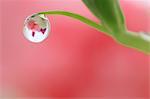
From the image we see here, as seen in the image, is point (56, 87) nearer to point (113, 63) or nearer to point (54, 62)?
point (54, 62)

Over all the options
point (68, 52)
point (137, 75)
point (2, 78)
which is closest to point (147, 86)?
point (137, 75)

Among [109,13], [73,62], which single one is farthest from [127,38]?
[73,62]

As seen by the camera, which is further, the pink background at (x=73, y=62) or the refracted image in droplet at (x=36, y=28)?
the pink background at (x=73, y=62)

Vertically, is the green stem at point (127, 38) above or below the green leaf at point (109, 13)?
below

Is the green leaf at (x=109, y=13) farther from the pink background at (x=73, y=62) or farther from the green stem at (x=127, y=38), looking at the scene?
the pink background at (x=73, y=62)

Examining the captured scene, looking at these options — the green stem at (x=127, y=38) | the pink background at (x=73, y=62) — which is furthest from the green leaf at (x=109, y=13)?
the pink background at (x=73, y=62)
